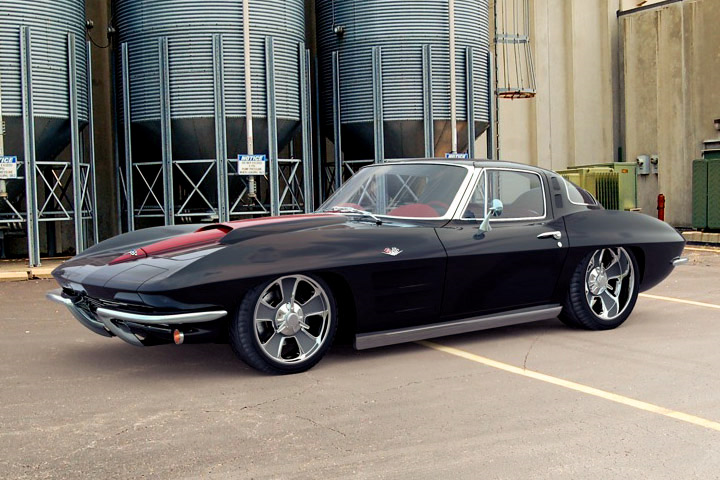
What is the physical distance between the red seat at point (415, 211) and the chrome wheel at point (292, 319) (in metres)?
1.06

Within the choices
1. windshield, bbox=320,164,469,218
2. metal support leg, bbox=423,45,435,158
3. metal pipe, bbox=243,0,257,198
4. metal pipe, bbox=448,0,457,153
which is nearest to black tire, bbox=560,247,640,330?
windshield, bbox=320,164,469,218

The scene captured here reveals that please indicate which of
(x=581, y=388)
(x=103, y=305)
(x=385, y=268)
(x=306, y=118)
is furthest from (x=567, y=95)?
(x=103, y=305)

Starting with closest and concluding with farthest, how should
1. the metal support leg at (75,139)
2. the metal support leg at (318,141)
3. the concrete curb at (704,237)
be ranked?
the metal support leg at (75,139) < the concrete curb at (704,237) < the metal support leg at (318,141)

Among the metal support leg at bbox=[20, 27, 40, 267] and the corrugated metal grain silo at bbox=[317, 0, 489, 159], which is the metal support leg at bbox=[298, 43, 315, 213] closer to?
the corrugated metal grain silo at bbox=[317, 0, 489, 159]

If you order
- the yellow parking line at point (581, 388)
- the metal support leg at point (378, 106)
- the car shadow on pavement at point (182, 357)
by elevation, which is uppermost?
the metal support leg at point (378, 106)

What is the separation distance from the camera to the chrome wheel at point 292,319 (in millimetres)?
5496

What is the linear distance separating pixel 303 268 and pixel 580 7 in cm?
2113

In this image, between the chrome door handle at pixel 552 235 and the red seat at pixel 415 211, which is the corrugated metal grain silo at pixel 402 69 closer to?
the chrome door handle at pixel 552 235

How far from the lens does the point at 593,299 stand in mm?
7145

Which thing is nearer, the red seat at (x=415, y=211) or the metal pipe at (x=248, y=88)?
the red seat at (x=415, y=211)

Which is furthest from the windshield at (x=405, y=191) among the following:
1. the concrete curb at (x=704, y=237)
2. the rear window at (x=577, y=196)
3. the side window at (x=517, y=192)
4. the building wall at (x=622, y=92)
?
the building wall at (x=622, y=92)

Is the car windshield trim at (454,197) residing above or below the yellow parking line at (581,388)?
above

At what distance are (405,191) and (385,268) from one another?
975 millimetres

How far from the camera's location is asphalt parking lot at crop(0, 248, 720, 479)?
389cm
